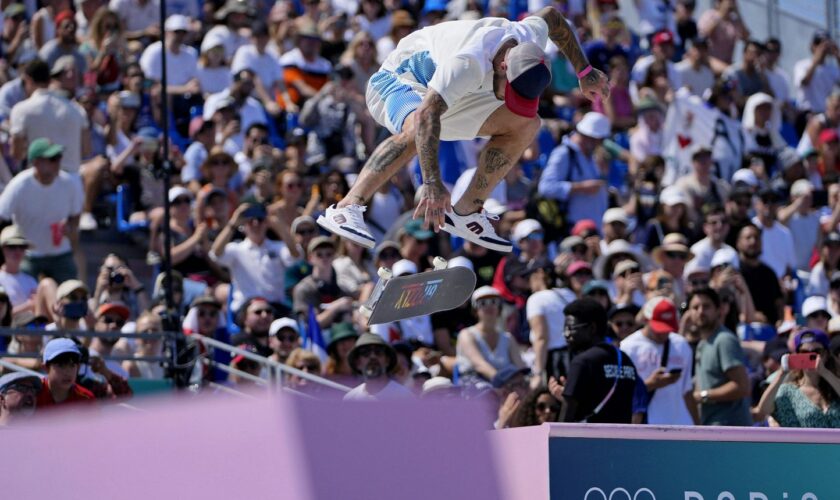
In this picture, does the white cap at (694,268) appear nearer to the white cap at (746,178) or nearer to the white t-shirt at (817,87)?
the white cap at (746,178)

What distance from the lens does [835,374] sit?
9.00 meters

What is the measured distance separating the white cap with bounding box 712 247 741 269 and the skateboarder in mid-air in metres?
4.89

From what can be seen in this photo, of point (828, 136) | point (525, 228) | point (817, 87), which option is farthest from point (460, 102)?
point (817, 87)

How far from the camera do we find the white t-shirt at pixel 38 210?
1196 cm

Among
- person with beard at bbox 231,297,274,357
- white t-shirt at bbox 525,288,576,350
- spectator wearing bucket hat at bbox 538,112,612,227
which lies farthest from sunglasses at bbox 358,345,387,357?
spectator wearing bucket hat at bbox 538,112,612,227

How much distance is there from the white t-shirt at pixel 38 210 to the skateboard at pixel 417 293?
15.4 ft

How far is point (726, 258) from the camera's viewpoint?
42.4 feet

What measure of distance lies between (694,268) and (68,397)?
6.13m

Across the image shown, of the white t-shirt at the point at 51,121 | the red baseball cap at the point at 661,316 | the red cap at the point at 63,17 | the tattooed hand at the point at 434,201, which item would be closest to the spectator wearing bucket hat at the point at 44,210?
the white t-shirt at the point at 51,121

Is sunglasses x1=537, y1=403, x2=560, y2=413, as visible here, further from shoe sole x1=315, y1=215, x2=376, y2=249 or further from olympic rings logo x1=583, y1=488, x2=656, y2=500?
olympic rings logo x1=583, y1=488, x2=656, y2=500

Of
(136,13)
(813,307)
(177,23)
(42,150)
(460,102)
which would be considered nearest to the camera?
(460,102)

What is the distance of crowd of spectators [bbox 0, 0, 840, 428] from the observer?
999 cm

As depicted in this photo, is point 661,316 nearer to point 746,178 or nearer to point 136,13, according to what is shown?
point 746,178

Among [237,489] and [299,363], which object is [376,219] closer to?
[299,363]
